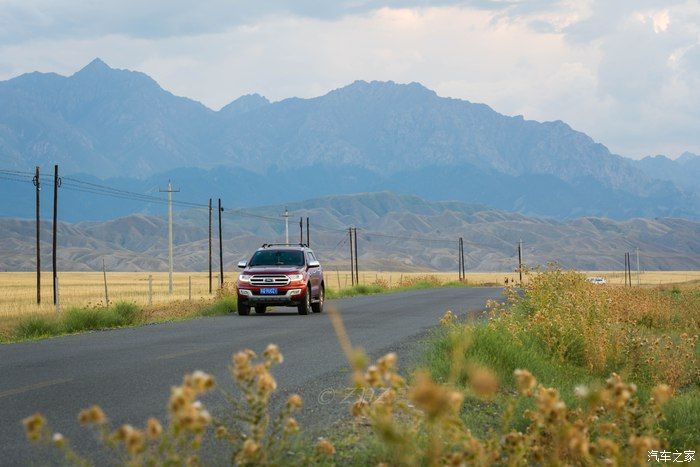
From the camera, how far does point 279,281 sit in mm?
27656

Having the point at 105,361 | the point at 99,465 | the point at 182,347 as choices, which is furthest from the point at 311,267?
the point at 99,465

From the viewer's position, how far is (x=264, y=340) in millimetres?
18609

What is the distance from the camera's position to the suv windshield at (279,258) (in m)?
28.9

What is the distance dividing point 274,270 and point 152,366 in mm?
13727

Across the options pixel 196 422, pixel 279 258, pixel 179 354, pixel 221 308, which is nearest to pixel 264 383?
pixel 196 422

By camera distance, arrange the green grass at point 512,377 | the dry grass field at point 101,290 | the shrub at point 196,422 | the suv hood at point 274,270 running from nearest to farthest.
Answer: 1. the shrub at point 196,422
2. the green grass at point 512,377
3. the suv hood at point 274,270
4. the dry grass field at point 101,290

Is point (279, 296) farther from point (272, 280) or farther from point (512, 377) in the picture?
point (512, 377)

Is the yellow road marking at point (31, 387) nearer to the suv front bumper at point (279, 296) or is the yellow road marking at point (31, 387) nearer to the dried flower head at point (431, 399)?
the dried flower head at point (431, 399)

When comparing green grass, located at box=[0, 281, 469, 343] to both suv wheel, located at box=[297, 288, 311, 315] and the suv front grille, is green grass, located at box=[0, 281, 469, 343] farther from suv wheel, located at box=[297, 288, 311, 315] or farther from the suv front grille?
suv wheel, located at box=[297, 288, 311, 315]

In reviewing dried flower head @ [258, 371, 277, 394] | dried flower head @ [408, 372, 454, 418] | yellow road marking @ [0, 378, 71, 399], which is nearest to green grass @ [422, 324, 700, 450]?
dried flower head @ [258, 371, 277, 394]

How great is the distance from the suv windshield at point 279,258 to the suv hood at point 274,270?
20.0 inches

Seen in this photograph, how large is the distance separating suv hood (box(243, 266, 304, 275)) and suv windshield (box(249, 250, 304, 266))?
51 centimetres

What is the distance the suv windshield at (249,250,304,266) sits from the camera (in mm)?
28922

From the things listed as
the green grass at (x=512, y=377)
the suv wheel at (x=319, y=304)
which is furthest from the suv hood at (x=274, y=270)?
the green grass at (x=512, y=377)
